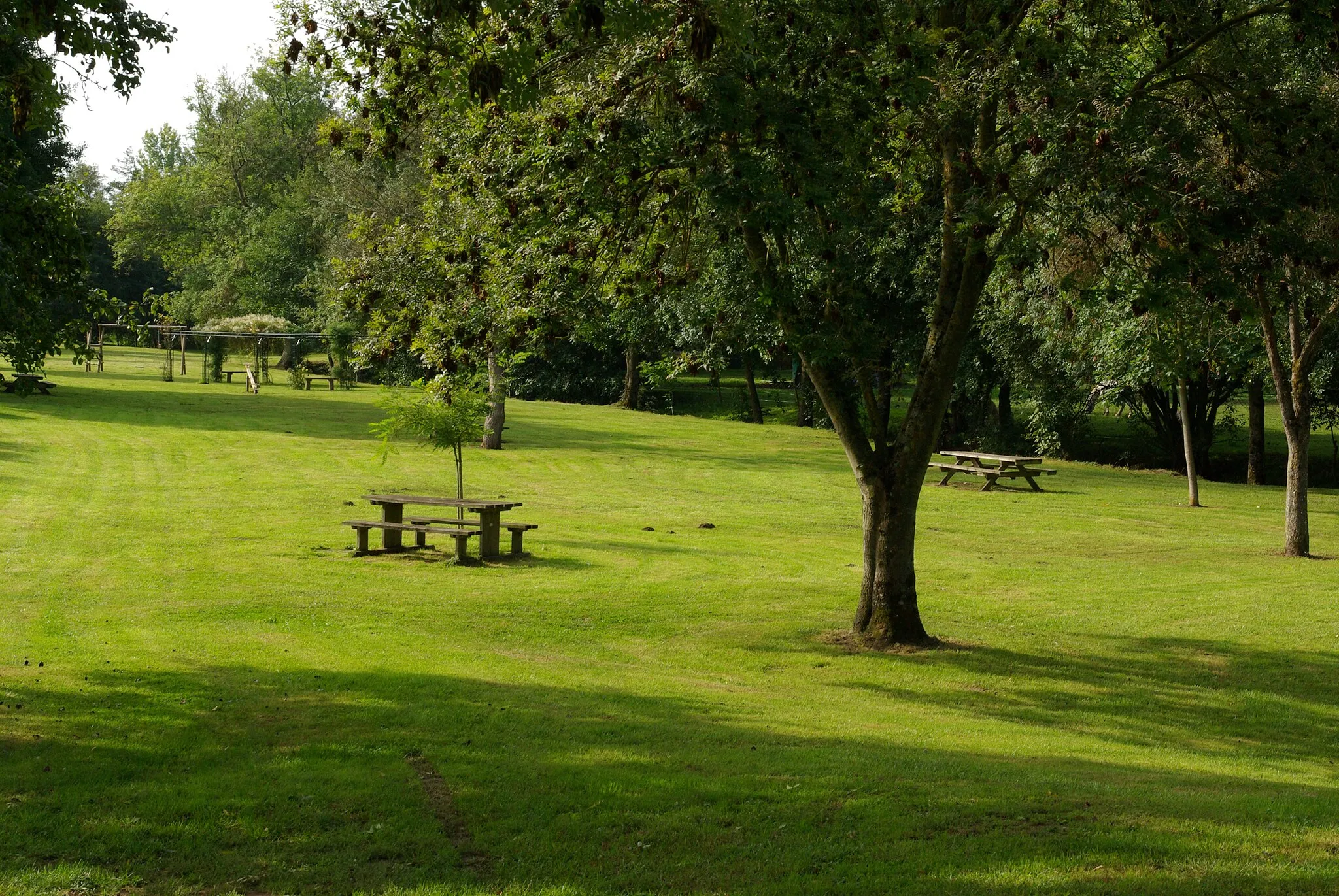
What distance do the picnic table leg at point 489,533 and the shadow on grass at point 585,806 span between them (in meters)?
8.40

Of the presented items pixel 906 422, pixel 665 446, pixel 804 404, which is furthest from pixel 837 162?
pixel 804 404

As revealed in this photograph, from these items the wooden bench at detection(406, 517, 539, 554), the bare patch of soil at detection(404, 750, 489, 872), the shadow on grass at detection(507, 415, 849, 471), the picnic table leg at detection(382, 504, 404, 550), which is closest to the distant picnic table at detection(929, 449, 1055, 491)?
the shadow on grass at detection(507, 415, 849, 471)

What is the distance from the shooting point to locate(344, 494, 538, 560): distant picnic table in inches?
710

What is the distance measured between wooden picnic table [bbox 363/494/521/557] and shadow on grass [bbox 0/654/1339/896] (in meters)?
8.42

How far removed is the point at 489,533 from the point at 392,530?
170 cm

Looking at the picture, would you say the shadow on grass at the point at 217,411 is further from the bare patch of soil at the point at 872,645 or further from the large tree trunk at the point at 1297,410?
the bare patch of soil at the point at 872,645

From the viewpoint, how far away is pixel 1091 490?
103ft

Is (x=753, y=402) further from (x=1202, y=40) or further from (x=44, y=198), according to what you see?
(x=44, y=198)

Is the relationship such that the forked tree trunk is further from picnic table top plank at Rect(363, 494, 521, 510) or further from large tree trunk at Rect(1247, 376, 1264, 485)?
large tree trunk at Rect(1247, 376, 1264, 485)

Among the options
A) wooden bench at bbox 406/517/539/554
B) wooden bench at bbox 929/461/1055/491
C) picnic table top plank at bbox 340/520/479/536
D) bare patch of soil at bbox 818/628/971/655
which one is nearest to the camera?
bare patch of soil at bbox 818/628/971/655

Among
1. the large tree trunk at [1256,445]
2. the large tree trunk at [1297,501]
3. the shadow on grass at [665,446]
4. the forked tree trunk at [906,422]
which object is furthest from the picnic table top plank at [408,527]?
the large tree trunk at [1256,445]

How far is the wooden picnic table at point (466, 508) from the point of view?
1817 cm

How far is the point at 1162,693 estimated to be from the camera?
11.5m

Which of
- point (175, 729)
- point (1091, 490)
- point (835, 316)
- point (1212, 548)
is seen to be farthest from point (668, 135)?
point (1091, 490)
